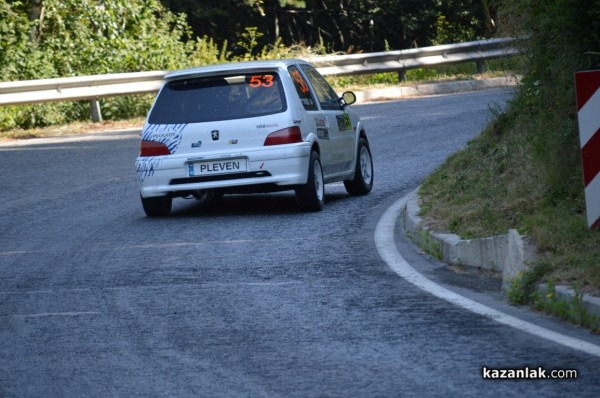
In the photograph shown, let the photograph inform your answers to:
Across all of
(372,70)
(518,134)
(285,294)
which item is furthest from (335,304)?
(372,70)

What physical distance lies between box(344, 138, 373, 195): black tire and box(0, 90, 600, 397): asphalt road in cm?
25

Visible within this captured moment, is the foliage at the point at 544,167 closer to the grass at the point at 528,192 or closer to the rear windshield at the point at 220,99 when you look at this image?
the grass at the point at 528,192

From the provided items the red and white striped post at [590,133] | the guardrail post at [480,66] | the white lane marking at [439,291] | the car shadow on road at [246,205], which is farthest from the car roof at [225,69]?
the guardrail post at [480,66]

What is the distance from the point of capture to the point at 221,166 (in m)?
11.9

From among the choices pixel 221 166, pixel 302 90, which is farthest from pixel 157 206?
pixel 302 90

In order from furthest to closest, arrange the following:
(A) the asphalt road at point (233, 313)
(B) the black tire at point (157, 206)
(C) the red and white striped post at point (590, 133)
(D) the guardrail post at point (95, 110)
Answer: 1. (D) the guardrail post at point (95, 110)
2. (B) the black tire at point (157, 206)
3. (C) the red and white striped post at point (590, 133)
4. (A) the asphalt road at point (233, 313)

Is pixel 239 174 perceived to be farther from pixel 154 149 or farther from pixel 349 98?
pixel 349 98

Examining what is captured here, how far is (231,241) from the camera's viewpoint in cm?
1052

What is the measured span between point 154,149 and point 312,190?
1.67 meters

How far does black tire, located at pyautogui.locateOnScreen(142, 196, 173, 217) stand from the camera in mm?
12273

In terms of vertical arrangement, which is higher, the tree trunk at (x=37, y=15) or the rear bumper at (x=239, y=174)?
the tree trunk at (x=37, y=15)

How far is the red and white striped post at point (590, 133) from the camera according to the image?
7.56 meters

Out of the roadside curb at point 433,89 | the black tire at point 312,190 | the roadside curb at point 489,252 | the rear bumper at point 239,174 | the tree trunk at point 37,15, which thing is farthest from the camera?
the tree trunk at point 37,15

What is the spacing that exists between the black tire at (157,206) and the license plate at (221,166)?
539mm
